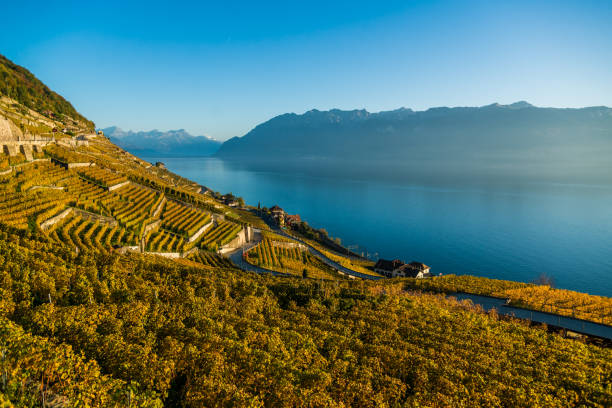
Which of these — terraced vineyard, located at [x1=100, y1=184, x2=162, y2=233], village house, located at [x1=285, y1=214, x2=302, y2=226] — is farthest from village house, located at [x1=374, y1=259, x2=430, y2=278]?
terraced vineyard, located at [x1=100, y1=184, x2=162, y2=233]

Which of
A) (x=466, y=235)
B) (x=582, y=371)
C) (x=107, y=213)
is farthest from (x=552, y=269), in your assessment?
(x=107, y=213)

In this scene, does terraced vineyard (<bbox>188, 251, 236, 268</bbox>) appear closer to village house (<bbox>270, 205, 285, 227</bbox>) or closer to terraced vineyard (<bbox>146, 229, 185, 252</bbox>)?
terraced vineyard (<bbox>146, 229, 185, 252</bbox>)

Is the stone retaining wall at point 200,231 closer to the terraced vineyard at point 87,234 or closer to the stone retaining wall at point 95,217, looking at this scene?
the terraced vineyard at point 87,234

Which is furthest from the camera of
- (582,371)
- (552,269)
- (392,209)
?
(392,209)

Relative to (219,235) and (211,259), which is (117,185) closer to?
(219,235)

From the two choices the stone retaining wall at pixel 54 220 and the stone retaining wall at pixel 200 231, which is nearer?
the stone retaining wall at pixel 54 220

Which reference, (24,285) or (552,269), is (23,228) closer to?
(24,285)

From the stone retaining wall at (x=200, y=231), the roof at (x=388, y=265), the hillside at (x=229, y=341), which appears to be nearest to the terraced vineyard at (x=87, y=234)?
the hillside at (x=229, y=341)

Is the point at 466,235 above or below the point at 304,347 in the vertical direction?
below
